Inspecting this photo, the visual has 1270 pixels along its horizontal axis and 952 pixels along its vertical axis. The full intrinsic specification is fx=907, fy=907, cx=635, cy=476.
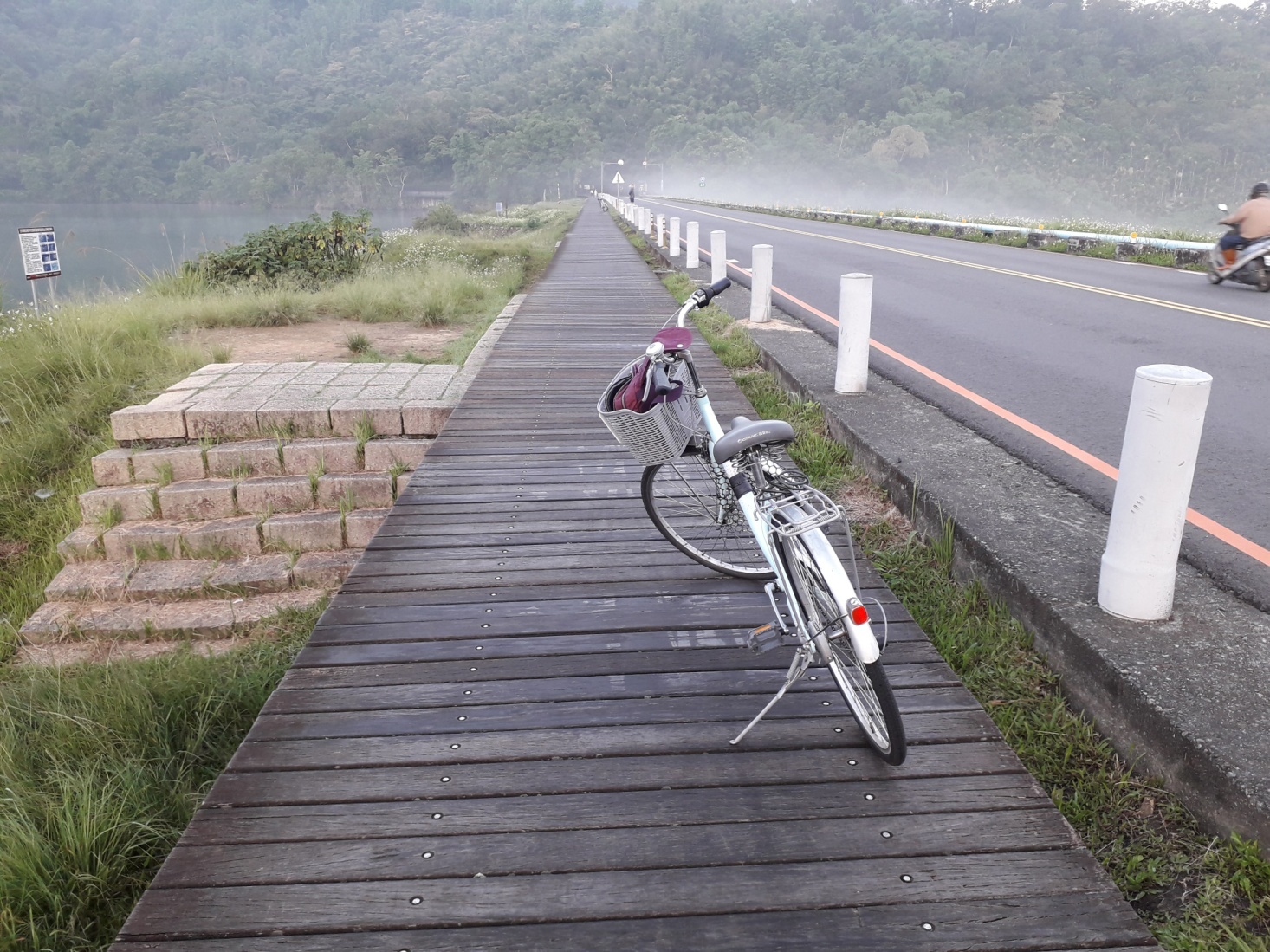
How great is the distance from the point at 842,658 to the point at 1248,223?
13.0m

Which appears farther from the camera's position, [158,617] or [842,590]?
[158,617]

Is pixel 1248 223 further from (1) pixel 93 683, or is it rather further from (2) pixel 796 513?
(1) pixel 93 683

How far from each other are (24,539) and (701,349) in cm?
597

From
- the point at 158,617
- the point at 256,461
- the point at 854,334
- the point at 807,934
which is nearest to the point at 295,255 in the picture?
the point at 256,461

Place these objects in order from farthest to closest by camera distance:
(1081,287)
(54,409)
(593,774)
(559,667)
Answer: (1081,287) → (54,409) → (559,667) → (593,774)

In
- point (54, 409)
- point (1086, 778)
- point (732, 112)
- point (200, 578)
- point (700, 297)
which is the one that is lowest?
point (200, 578)

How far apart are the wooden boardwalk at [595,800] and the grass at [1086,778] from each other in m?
0.16

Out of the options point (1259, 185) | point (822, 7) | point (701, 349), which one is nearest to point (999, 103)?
point (822, 7)

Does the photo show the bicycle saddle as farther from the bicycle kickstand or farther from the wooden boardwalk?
the wooden boardwalk

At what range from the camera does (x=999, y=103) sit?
113 m

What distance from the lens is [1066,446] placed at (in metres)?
5.63

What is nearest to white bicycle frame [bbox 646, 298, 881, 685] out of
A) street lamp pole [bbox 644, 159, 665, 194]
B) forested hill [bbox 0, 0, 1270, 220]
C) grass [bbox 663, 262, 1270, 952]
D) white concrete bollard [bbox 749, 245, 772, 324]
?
grass [bbox 663, 262, 1270, 952]

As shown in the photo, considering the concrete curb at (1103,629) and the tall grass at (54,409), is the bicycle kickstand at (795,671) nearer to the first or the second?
the concrete curb at (1103,629)

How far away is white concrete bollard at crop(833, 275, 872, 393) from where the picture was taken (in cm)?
627
